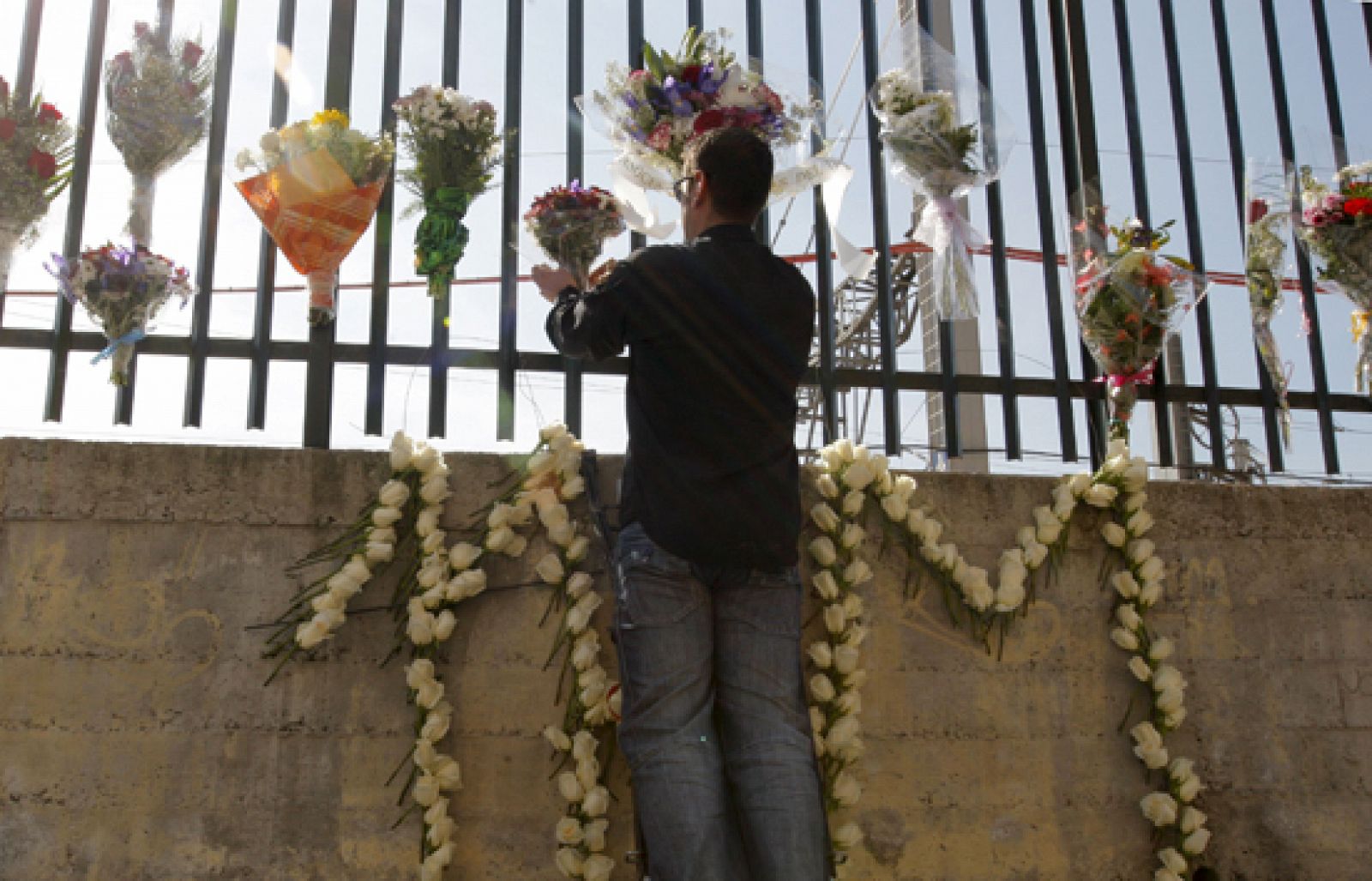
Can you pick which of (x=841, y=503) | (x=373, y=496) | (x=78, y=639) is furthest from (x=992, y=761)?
(x=78, y=639)

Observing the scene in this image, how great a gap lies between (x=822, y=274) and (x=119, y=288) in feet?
6.63

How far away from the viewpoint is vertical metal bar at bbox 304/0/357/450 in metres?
3.27

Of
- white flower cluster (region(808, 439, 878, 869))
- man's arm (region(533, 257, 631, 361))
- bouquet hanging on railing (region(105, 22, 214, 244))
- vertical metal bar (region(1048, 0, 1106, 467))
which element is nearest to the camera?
man's arm (region(533, 257, 631, 361))

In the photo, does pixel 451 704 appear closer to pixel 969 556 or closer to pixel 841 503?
pixel 841 503

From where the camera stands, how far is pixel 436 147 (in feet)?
10.8

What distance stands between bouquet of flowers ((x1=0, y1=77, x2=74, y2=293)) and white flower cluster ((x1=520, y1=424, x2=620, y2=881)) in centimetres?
159

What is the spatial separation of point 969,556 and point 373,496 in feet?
5.51

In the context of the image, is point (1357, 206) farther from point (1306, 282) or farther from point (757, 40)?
point (757, 40)

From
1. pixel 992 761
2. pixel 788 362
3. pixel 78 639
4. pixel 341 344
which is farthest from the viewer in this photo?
pixel 341 344

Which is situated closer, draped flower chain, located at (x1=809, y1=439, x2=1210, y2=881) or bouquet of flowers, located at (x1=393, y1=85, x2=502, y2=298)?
draped flower chain, located at (x1=809, y1=439, x2=1210, y2=881)

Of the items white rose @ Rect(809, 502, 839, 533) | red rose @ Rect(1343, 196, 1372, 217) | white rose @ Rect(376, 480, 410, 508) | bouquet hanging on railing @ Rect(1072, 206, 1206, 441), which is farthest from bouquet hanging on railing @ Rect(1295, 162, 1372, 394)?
white rose @ Rect(376, 480, 410, 508)

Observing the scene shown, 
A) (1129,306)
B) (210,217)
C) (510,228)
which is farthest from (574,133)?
(1129,306)

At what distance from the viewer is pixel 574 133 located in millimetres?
3570

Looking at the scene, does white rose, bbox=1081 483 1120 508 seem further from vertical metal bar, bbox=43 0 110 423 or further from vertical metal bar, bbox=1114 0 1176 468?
vertical metal bar, bbox=43 0 110 423
